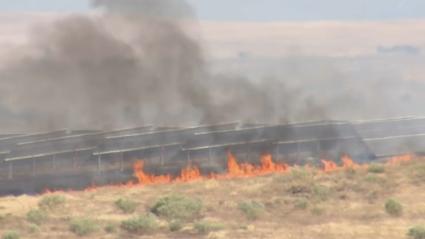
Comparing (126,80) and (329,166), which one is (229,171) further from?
(126,80)

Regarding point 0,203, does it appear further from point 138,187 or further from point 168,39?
point 168,39

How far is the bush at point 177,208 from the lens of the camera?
3195 centimetres

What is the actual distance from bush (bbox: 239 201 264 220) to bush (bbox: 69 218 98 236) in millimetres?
6862

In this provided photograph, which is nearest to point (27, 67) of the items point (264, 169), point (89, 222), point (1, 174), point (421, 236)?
point (1, 174)

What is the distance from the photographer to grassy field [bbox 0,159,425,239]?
27.9 m

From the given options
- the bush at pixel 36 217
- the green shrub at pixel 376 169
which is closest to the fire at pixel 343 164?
the green shrub at pixel 376 169

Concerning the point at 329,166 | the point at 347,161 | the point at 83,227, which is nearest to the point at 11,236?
the point at 83,227

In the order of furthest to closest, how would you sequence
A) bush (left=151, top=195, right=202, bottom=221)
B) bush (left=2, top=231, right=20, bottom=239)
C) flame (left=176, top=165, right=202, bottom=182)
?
flame (left=176, top=165, right=202, bottom=182)
bush (left=151, top=195, right=202, bottom=221)
bush (left=2, top=231, right=20, bottom=239)

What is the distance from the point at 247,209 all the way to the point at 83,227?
7.65 m

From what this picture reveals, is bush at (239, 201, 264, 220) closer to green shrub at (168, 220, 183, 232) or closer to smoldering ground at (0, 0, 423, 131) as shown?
green shrub at (168, 220, 183, 232)

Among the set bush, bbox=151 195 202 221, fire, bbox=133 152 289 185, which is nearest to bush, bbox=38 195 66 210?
bush, bbox=151 195 202 221

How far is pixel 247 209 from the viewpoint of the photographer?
1286 inches

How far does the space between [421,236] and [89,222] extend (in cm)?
1113

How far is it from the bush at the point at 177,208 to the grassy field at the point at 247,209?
40mm
